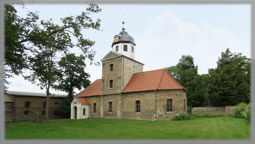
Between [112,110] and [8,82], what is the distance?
12680 millimetres

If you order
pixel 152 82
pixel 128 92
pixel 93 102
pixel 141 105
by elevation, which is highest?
pixel 152 82

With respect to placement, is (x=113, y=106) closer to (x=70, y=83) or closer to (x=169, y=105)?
(x=169, y=105)

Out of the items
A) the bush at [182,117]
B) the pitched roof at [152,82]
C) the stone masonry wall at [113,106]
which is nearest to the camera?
the bush at [182,117]

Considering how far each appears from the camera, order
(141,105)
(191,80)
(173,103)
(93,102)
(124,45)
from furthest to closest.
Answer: (191,80) → (93,102) → (124,45) → (141,105) → (173,103)

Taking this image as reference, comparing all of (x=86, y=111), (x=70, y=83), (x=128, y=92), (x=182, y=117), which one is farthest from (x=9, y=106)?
(x=182, y=117)

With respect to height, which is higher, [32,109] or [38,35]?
[38,35]

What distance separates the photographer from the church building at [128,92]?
20.4 metres

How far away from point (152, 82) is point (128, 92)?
11.2ft

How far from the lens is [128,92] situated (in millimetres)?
23141

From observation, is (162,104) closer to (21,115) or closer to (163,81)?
(163,81)

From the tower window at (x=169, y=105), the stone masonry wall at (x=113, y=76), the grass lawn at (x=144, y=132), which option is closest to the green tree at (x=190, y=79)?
the tower window at (x=169, y=105)

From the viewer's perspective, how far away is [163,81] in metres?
21.6

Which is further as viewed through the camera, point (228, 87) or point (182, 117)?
point (228, 87)

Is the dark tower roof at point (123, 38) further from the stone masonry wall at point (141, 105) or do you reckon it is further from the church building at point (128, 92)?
the stone masonry wall at point (141, 105)
